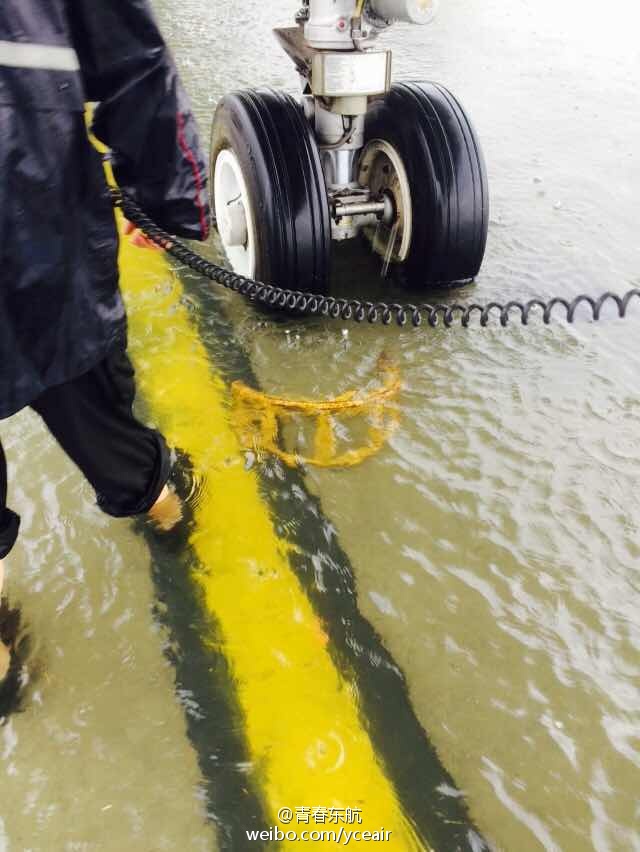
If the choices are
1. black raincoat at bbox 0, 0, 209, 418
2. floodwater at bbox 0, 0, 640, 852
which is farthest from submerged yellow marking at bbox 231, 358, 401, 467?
black raincoat at bbox 0, 0, 209, 418

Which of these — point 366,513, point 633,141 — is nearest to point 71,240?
point 366,513

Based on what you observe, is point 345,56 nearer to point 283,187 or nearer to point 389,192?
point 283,187

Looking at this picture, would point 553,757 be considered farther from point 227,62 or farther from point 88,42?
point 227,62

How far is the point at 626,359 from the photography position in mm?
2652

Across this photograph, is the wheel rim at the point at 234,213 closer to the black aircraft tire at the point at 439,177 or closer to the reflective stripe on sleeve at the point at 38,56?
the black aircraft tire at the point at 439,177

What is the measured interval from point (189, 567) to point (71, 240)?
97 cm

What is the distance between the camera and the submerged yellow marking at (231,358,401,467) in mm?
2248

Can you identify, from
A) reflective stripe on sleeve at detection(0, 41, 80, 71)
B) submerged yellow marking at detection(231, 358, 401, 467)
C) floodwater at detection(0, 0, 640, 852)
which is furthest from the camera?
submerged yellow marking at detection(231, 358, 401, 467)

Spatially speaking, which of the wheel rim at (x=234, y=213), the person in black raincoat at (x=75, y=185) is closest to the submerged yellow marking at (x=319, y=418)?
the wheel rim at (x=234, y=213)

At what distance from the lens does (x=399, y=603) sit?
71.5 inches

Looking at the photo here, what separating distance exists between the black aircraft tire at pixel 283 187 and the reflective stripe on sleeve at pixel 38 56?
4.47 feet

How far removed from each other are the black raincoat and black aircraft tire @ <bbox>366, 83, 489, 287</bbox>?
1349mm

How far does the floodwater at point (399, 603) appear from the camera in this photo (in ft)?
4.80

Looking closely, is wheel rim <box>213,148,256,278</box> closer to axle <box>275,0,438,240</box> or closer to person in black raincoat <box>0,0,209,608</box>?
axle <box>275,0,438,240</box>
